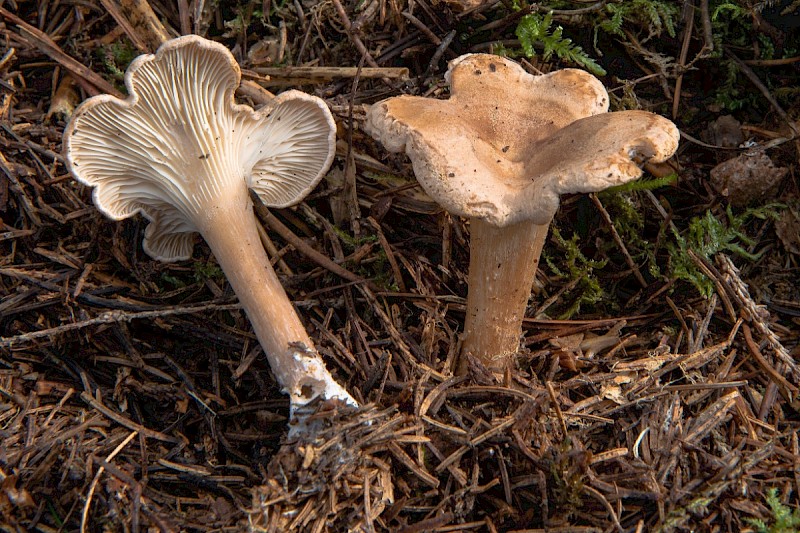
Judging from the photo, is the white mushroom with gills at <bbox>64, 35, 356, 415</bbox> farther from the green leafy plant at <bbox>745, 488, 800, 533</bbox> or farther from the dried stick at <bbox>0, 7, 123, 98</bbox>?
the green leafy plant at <bbox>745, 488, 800, 533</bbox>

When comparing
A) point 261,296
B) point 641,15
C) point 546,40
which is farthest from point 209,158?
point 641,15

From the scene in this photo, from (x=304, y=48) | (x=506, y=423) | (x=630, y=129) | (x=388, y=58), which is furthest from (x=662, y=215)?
(x=304, y=48)

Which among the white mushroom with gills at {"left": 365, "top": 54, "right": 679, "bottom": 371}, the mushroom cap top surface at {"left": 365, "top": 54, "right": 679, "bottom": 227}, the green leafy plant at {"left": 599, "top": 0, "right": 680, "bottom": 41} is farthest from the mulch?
the mushroom cap top surface at {"left": 365, "top": 54, "right": 679, "bottom": 227}

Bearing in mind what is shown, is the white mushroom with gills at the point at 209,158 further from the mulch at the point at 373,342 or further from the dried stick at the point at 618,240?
the dried stick at the point at 618,240

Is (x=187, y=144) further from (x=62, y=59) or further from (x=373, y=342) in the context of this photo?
(x=373, y=342)

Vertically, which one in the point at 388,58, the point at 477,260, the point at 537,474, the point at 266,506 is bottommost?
the point at 537,474

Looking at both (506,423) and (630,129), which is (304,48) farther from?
(506,423)
